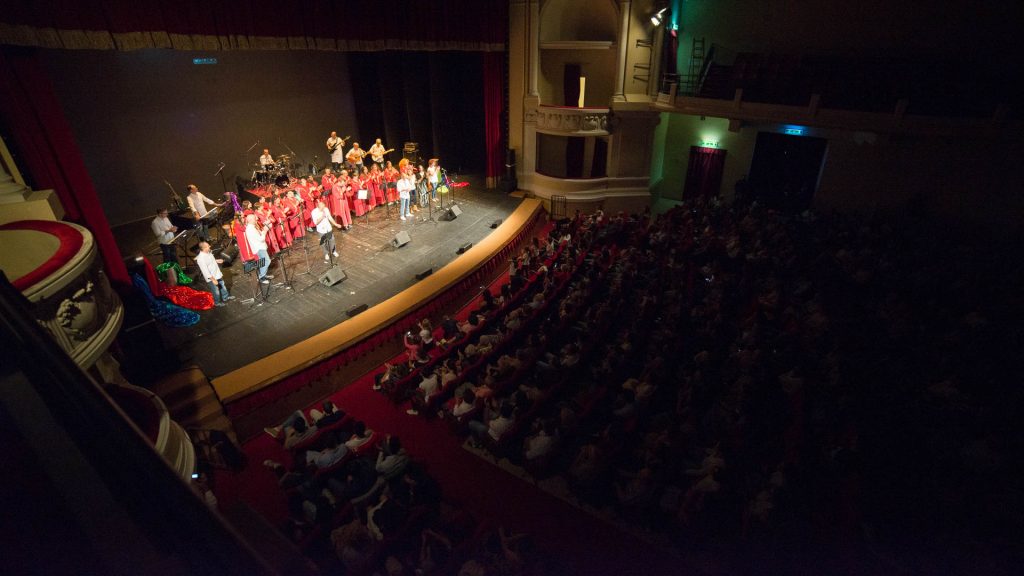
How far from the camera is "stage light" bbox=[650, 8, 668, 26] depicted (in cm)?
1166

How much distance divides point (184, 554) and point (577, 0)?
15.1m

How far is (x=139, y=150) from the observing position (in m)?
10.2

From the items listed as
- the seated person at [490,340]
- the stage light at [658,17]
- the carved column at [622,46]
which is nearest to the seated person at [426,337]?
the seated person at [490,340]

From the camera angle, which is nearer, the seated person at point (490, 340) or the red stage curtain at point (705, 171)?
the seated person at point (490, 340)

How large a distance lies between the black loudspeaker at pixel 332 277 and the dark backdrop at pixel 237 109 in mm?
5559

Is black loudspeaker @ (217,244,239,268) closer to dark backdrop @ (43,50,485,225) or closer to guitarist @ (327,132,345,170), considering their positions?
dark backdrop @ (43,50,485,225)

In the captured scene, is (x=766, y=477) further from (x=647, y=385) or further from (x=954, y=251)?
(x=954, y=251)

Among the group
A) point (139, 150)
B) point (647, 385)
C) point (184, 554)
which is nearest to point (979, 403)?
point (647, 385)

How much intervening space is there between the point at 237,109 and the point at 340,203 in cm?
409

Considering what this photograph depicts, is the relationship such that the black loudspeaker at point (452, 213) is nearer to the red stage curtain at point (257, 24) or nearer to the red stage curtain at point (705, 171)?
the red stage curtain at point (257, 24)

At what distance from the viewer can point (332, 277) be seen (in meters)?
8.09

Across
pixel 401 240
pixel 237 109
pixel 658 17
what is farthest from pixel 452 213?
pixel 658 17

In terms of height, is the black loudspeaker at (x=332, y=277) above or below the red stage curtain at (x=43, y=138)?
below

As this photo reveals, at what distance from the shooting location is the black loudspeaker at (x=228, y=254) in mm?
8664
